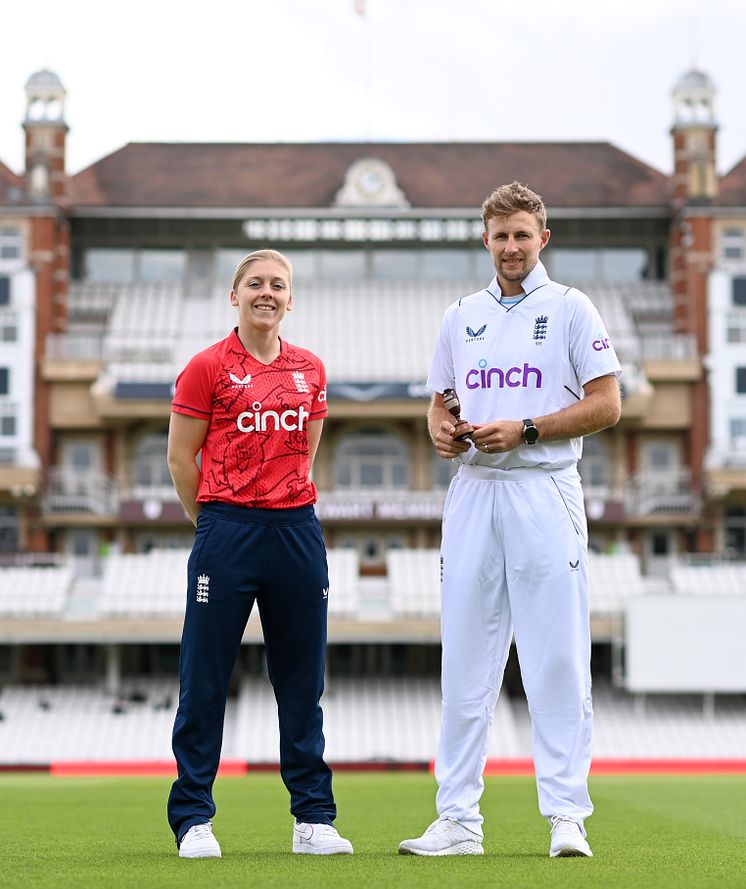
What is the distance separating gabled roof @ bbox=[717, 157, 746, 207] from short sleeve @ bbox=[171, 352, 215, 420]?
37.1 meters

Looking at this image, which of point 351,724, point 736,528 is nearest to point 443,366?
point 351,724

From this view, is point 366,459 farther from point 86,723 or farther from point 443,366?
point 443,366

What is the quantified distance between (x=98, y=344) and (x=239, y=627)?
35406mm

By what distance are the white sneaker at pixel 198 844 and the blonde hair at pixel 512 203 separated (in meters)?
2.64

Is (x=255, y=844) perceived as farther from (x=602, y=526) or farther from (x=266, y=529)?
(x=602, y=526)

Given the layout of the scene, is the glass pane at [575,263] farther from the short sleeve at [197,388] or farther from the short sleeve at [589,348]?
the short sleeve at [197,388]

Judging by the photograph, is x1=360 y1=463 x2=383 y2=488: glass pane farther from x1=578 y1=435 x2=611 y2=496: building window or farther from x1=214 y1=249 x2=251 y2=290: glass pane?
x1=214 y1=249 x2=251 y2=290: glass pane

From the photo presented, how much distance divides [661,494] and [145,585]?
13929 millimetres

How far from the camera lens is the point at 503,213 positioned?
19.6 feet

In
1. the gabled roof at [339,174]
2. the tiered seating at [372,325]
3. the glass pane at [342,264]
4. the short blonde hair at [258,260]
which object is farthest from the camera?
the glass pane at [342,264]

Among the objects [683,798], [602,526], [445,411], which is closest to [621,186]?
[602,526]

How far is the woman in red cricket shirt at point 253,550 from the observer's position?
5.87 meters

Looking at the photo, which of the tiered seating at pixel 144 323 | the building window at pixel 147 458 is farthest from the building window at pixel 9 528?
the tiered seating at pixel 144 323

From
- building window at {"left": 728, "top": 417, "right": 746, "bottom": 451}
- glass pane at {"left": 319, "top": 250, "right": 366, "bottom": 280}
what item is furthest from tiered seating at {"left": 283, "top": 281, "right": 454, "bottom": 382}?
building window at {"left": 728, "top": 417, "right": 746, "bottom": 451}
